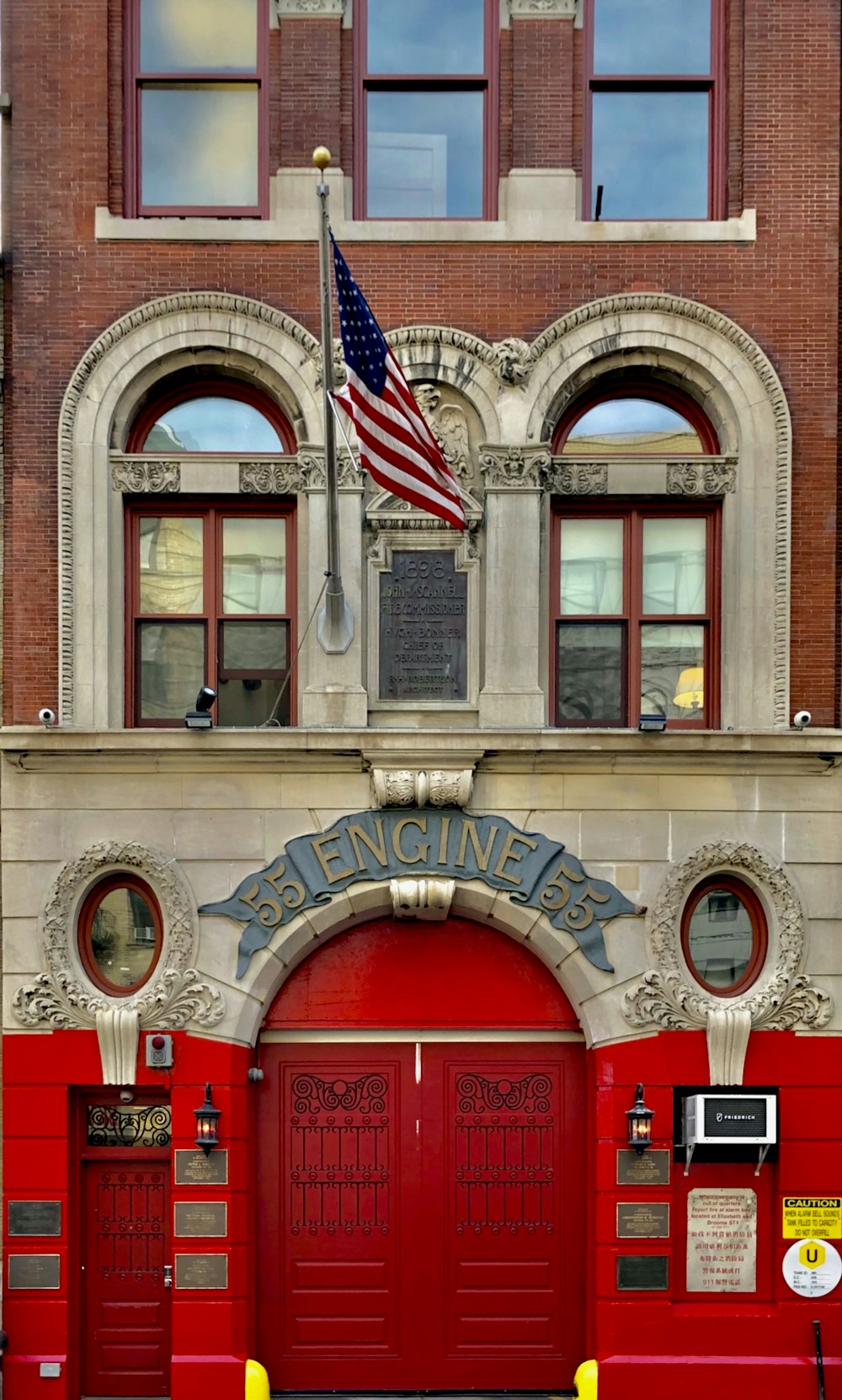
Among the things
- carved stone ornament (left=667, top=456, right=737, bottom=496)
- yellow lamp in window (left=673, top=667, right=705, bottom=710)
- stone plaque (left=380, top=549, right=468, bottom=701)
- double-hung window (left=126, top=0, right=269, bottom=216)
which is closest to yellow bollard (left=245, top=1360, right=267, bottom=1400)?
stone plaque (left=380, top=549, right=468, bottom=701)

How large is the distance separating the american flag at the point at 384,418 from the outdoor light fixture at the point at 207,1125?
18.3 ft

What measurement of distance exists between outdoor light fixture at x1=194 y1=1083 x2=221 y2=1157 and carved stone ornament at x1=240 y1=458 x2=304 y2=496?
17.9 feet

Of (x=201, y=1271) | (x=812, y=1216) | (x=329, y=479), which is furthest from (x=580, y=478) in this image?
(x=201, y=1271)

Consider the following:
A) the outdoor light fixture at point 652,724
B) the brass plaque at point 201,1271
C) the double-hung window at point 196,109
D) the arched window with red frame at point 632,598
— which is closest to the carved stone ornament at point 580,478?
the arched window with red frame at point 632,598

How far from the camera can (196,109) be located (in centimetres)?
1293

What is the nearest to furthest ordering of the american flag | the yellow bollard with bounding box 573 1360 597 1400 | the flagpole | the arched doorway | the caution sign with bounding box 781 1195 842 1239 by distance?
the american flag
the flagpole
the yellow bollard with bounding box 573 1360 597 1400
the caution sign with bounding box 781 1195 842 1239
the arched doorway

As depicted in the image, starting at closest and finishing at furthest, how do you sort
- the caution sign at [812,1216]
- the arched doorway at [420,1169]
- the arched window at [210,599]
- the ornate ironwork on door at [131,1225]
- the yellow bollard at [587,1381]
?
the yellow bollard at [587,1381] < the caution sign at [812,1216] < the ornate ironwork on door at [131,1225] < the arched doorway at [420,1169] < the arched window at [210,599]

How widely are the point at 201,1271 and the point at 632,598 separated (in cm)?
727

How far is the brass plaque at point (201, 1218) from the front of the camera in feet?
39.8

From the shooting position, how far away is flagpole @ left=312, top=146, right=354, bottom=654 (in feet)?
34.8

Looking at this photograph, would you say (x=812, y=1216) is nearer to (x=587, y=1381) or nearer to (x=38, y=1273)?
(x=587, y=1381)

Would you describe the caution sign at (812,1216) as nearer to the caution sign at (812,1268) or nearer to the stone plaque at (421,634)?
the caution sign at (812,1268)

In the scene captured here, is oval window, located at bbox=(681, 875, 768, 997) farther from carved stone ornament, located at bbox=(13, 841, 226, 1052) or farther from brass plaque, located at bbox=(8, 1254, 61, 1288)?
brass plaque, located at bbox=(8, 1254, 61, 1288)

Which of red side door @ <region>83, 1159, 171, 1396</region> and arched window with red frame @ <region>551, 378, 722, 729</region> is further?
arched window with red frame @ <region>551, 378, 722, 729</region>
